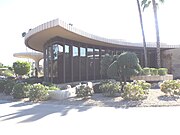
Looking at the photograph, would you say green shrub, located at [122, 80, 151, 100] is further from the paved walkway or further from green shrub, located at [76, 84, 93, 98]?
green shrub, located at [76, 84, 93, 98]

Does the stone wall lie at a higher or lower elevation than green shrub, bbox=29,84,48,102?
higher

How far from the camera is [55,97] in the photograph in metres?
13.7

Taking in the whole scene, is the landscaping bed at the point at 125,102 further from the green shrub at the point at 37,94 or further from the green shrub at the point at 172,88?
the green shrub at the point at 37,94

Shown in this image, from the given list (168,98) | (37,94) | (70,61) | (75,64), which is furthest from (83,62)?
(168,98)

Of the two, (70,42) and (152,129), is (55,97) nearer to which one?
(152,129)

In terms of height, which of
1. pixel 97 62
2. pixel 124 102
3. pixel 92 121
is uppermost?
pixel 97 62

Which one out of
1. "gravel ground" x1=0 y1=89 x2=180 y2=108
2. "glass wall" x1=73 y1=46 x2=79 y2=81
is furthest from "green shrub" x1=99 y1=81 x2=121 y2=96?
"glass wall" x1=73 y1=46 x2=79 y2=81

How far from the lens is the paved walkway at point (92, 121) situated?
7.08 m

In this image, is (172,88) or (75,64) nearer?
(172,88)

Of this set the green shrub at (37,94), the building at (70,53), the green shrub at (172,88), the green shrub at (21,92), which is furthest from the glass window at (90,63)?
the green shrub at (172,88)

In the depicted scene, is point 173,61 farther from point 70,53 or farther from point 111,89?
point 111,89

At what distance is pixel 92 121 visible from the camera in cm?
826

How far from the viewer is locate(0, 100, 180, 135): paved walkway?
7082mm

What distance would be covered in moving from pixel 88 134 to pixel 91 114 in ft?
9.00
